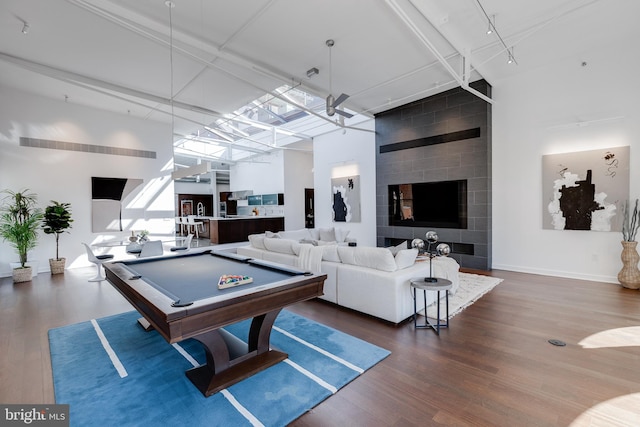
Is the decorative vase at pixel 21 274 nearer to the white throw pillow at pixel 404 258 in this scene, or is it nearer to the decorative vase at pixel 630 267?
the white throw pillow at pixel 404 258

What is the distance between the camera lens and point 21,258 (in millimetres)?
5637

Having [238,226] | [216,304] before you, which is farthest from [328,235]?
[216,304]

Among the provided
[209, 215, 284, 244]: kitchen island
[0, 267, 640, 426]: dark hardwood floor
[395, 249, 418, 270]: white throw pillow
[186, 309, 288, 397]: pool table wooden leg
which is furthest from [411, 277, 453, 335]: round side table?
[209, 215, 284, 244]: kitchen island

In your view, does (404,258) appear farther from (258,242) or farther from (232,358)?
(258,242)

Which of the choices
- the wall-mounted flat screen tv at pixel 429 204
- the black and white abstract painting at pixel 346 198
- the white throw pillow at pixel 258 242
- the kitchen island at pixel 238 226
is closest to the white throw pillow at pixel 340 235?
the black and white abstract painting at pixel 346 198

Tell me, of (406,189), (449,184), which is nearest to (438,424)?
(449,184)

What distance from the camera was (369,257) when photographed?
367 cm

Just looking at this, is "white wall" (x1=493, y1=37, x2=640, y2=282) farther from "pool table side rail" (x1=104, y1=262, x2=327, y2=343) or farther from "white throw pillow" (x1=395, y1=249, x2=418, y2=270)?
"pool table side rail" (x1=104, y1=262, x2=327, y2=343)

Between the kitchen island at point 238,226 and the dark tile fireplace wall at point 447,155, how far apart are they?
16.7 ft

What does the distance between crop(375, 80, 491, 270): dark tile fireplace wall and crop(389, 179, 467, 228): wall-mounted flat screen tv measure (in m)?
0.13

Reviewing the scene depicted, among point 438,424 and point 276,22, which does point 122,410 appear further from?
point 276,22

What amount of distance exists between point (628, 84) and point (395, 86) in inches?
148

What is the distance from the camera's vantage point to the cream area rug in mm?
3725

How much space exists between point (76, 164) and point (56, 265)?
93.3 inches
